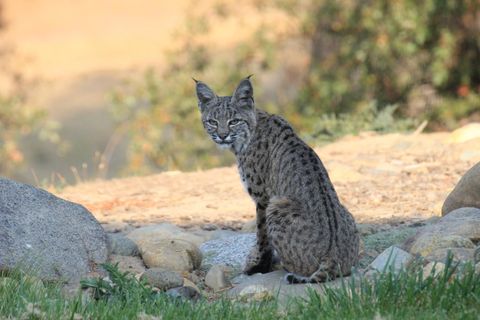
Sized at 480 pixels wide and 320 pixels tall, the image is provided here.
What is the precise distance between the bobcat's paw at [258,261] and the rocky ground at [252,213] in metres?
0.12

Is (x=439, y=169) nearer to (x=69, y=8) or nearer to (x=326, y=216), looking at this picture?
(x=326, y=216)

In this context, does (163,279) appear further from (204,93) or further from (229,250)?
(204,93)

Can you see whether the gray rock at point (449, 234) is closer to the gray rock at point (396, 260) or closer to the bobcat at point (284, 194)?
the gray rock at point (396, 260)

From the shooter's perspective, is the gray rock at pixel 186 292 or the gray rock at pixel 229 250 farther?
the gray rock at pixel 229 250

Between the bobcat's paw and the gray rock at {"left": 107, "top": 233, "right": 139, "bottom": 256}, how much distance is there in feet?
3.65

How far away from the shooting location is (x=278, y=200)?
7.93 meters

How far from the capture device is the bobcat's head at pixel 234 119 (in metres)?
8.61

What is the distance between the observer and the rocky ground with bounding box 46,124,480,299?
789cm

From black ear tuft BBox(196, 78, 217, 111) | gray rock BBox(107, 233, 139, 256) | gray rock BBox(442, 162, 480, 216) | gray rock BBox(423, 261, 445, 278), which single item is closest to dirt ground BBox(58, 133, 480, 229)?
gray rock BBox(442, 162, 480, 216)

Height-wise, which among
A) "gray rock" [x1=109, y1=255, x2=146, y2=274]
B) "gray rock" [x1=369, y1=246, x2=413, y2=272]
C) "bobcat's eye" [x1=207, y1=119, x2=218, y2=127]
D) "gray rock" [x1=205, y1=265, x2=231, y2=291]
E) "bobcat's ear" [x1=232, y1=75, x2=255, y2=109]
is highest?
"bobcat's ear" [x1=232, y1=75, x2=255, y2=109]

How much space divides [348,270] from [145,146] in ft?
32.1

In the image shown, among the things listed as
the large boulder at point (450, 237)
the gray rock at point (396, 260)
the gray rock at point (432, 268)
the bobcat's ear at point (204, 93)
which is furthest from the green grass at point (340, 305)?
the bobcat's ear at point (204, 93)

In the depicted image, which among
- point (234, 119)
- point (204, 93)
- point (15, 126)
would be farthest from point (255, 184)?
point (15, 126)

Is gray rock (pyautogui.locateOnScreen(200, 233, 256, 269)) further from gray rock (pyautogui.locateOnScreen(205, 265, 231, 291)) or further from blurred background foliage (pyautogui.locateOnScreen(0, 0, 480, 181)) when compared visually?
blurred background foliage (pyautogui.locateOnScreen(0, 0, 480, 181))
